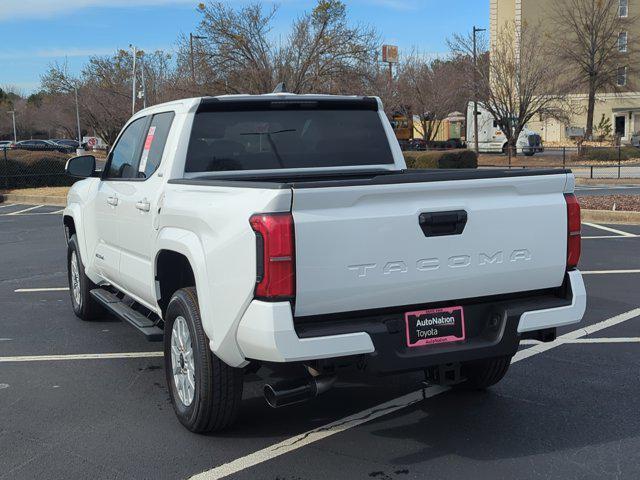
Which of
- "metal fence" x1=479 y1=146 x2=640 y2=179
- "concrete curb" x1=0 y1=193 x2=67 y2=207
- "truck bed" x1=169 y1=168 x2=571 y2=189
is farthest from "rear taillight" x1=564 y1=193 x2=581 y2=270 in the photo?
"metal fence" x1=479 y1=146 x2=640 y2=179

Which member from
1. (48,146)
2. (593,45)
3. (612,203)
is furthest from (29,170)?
(593,45)

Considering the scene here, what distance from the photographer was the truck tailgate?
372cm

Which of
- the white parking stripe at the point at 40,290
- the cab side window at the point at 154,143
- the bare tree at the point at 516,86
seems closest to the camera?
the cab side window at the point at 154,143

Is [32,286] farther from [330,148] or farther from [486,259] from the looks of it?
[486,259]

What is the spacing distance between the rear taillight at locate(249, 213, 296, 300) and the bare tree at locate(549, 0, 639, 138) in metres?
52.2

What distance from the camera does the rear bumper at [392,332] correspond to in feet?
12.1

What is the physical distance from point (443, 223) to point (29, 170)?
23775 millimetres

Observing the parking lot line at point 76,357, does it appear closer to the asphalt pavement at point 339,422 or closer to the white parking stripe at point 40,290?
the asphalt pavement at point 339,422

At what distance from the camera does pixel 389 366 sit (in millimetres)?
3854

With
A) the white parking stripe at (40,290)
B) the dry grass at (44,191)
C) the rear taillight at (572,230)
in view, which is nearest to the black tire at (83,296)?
the white parking stripe at (40,290)

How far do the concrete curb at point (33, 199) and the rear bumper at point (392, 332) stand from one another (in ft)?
61.4

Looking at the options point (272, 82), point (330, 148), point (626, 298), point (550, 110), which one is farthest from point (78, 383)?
point (550, 110)

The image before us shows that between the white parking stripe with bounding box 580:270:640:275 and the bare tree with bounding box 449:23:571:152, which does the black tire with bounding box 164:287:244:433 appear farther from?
the bare tree with bounding box 449:23:571:152

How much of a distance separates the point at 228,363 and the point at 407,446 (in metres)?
1.15
